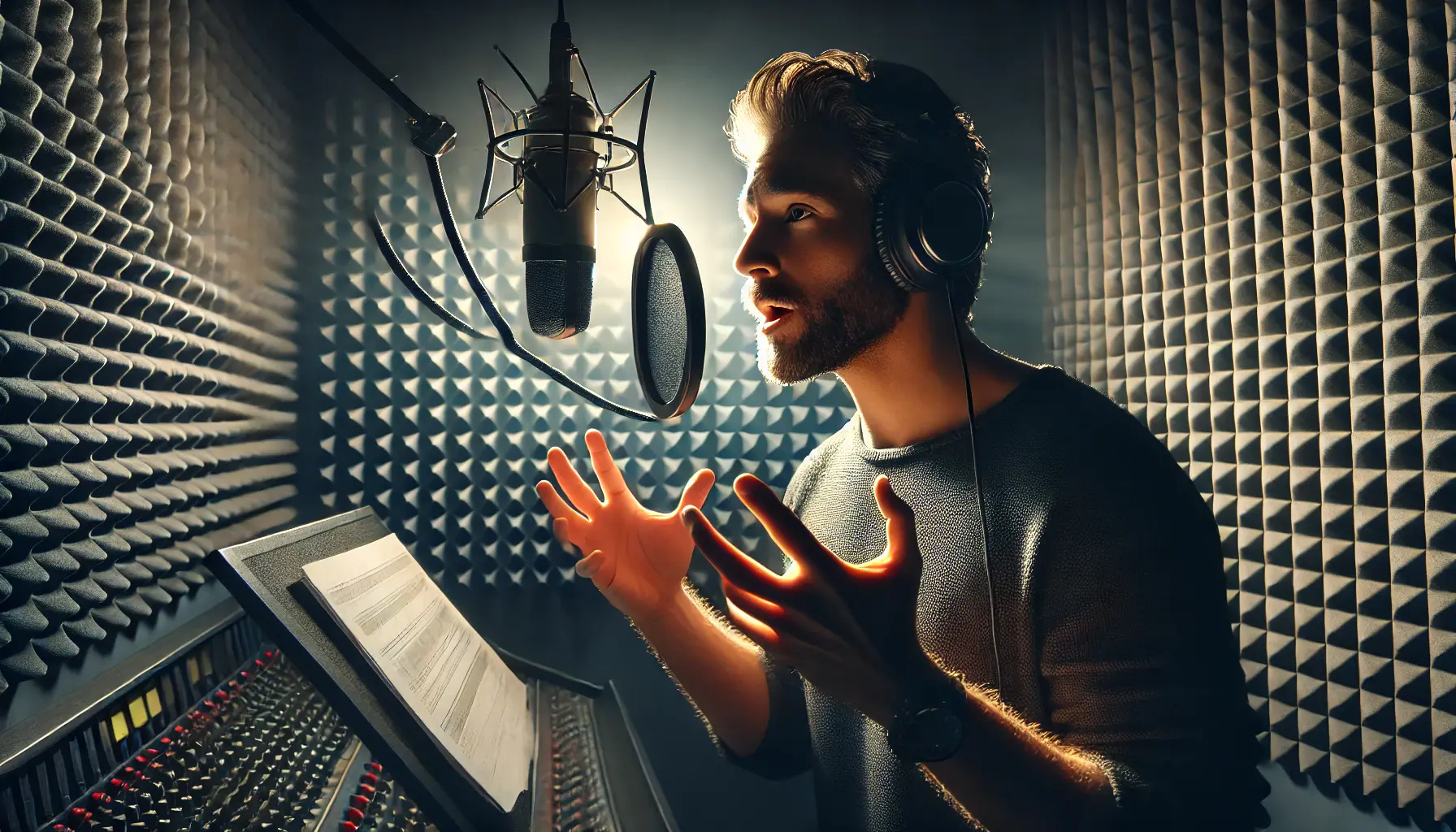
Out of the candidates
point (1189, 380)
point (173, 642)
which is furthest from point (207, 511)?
point (1189, 380)

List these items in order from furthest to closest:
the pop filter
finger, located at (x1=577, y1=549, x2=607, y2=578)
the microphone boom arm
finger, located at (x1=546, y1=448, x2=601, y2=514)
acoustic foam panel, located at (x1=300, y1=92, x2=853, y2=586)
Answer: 1. acoustic foam panel, located at (x1=300, y1=92, x2=853, y2=586)
2. finger, located at (x1=546, y1=448, x2=601, y2=514)
3. finger, located at (x1=577, y1=549, x2=607, y2=578)
4. the pop filter
5. the microphone boom arm

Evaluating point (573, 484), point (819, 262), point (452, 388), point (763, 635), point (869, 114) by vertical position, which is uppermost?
point (869, 114)

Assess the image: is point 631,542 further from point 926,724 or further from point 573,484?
point 926,724

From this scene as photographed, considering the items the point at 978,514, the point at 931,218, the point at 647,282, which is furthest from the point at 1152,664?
the point at 647,282

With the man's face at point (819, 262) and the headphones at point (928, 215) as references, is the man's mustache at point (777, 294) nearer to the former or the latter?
the man's face at point (819, 262)

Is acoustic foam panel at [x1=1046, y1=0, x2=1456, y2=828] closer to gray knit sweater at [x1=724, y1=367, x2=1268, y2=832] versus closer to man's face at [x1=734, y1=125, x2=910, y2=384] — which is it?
gray knit sweater at [x1=724, y1=367, x2=1268, y2=832]

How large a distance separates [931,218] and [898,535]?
1.38ft

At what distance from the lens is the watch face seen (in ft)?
2.22

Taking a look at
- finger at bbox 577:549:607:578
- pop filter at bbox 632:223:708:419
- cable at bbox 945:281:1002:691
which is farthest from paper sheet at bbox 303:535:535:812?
cable at bbox 945:281:1002:691

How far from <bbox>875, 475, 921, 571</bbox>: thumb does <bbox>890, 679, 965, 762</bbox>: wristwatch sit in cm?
11

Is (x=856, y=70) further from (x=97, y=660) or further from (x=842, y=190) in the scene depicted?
(x=97, y=660)

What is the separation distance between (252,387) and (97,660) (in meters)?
0.75

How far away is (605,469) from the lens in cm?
121

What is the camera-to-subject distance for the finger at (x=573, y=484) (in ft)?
3.85
